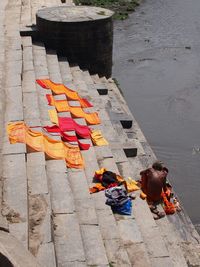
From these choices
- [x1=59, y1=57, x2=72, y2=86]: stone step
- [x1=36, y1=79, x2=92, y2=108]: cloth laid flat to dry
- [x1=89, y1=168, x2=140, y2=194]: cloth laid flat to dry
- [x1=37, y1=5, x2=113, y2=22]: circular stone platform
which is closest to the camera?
[x1=89, y1=168, x2=140, y2=194]: cloth laid flat to dry

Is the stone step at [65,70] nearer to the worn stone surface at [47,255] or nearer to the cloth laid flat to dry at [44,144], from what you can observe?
the cloth laid flat to dry at [44,144]

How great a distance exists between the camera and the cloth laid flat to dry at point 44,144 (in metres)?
6.08

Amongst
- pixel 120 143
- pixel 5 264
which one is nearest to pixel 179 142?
pixel 120 143

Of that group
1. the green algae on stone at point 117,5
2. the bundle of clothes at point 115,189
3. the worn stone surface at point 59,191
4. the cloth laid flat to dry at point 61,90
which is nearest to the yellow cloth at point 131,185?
the bundle of clothes at point 115,189

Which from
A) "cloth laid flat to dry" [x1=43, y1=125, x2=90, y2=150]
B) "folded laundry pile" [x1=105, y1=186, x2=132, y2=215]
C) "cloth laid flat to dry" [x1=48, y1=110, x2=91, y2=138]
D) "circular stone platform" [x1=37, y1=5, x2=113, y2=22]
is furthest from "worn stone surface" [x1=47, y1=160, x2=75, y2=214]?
"circular stone platform" [x1=37, y1=5, x2=113, y2=22]

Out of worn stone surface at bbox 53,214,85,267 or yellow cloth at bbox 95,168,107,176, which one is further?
yellow cloth at bbox 95,168,107,176

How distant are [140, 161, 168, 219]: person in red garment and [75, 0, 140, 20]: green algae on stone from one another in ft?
54.8

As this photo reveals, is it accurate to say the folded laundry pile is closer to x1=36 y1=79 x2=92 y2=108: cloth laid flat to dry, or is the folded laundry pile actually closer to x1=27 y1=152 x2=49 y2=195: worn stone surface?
x1=27 y1=152 x2=49 y2=195: worn stone surface

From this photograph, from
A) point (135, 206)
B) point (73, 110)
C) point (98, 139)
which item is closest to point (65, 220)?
point (135, 206)

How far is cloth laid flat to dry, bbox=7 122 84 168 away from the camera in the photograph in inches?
239

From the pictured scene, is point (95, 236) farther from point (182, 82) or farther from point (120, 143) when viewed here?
point (182, 82)

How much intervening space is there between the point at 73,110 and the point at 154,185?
267 centimetres

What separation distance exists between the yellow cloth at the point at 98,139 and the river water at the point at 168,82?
1896 mm

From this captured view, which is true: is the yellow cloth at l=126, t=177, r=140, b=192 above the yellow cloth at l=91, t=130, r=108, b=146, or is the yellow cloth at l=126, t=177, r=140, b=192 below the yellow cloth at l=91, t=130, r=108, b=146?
below
